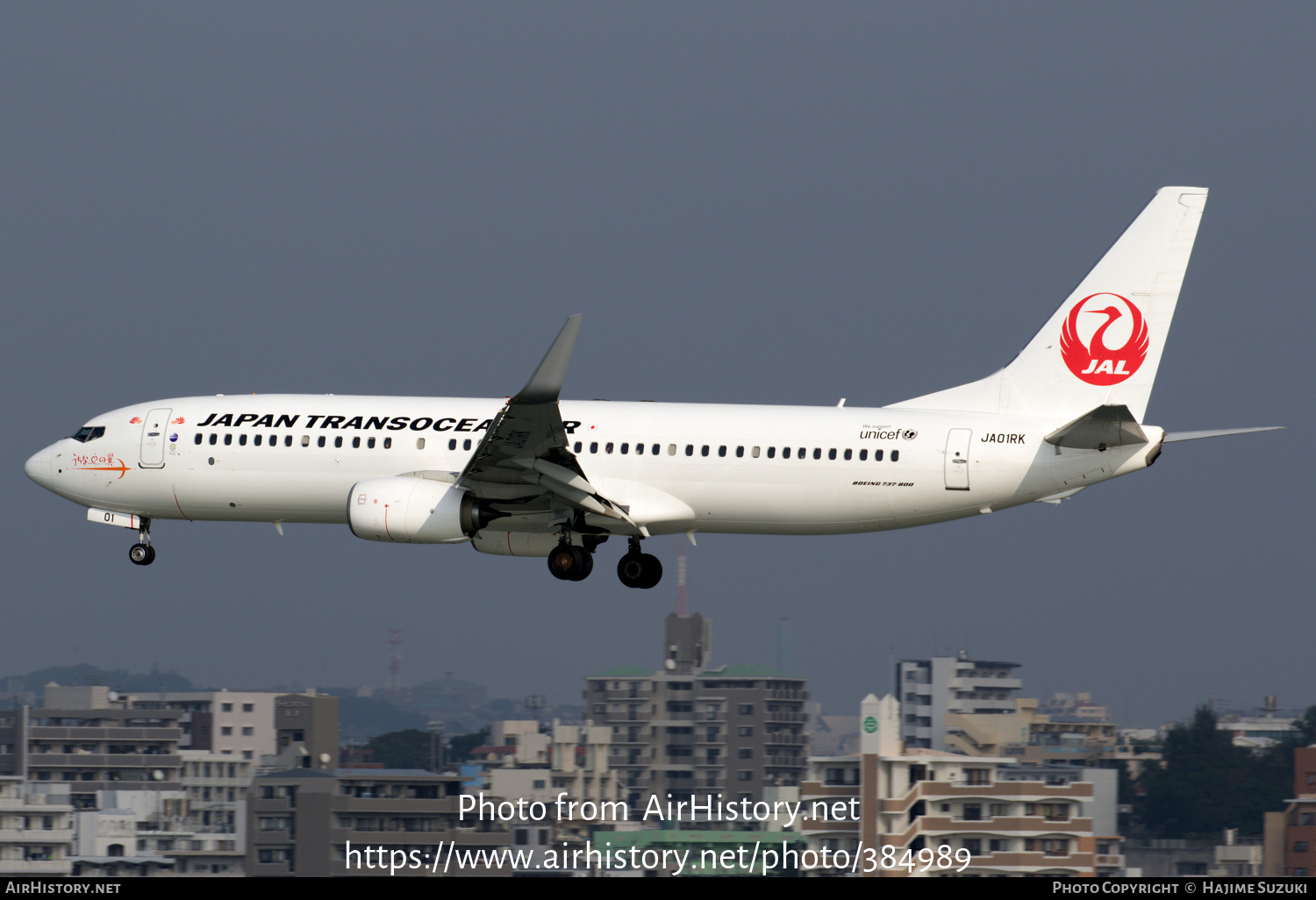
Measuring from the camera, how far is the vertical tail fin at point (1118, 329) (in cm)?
4319

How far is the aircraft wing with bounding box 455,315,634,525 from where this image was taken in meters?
39.9

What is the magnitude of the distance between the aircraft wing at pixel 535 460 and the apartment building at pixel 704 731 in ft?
279

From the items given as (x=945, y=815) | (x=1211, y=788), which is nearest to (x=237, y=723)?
(x=1211, y=788)

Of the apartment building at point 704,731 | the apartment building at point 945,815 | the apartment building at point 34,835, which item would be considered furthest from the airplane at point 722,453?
the apartment building at point 704,731

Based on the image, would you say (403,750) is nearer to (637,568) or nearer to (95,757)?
(95,757)

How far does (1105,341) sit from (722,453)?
9981 mm

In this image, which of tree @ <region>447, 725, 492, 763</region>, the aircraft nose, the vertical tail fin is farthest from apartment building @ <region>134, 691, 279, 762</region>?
the vertical tail fin

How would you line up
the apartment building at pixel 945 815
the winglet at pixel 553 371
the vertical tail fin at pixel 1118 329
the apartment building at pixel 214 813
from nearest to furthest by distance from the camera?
the winglet at pixel 553 371 → the vertical tail fin at pixel 1118 329 → the apartment building at pixel 945 815 → the apartment building at pixel 214 813

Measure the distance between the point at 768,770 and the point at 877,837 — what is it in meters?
55.0

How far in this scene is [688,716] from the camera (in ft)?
438

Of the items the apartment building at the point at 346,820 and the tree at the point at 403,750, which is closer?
the apartment building at the point at 346,820

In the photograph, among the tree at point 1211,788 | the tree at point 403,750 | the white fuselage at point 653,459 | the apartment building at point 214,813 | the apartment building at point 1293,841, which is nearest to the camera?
the white fuselage at point 653,459

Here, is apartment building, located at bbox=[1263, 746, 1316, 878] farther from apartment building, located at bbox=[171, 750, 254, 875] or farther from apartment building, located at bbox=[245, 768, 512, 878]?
apartment building, located at bbox=[171, 750, 254, 875]

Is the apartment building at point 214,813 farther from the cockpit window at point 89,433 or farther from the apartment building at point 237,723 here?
the cockpit window at point 89,433
